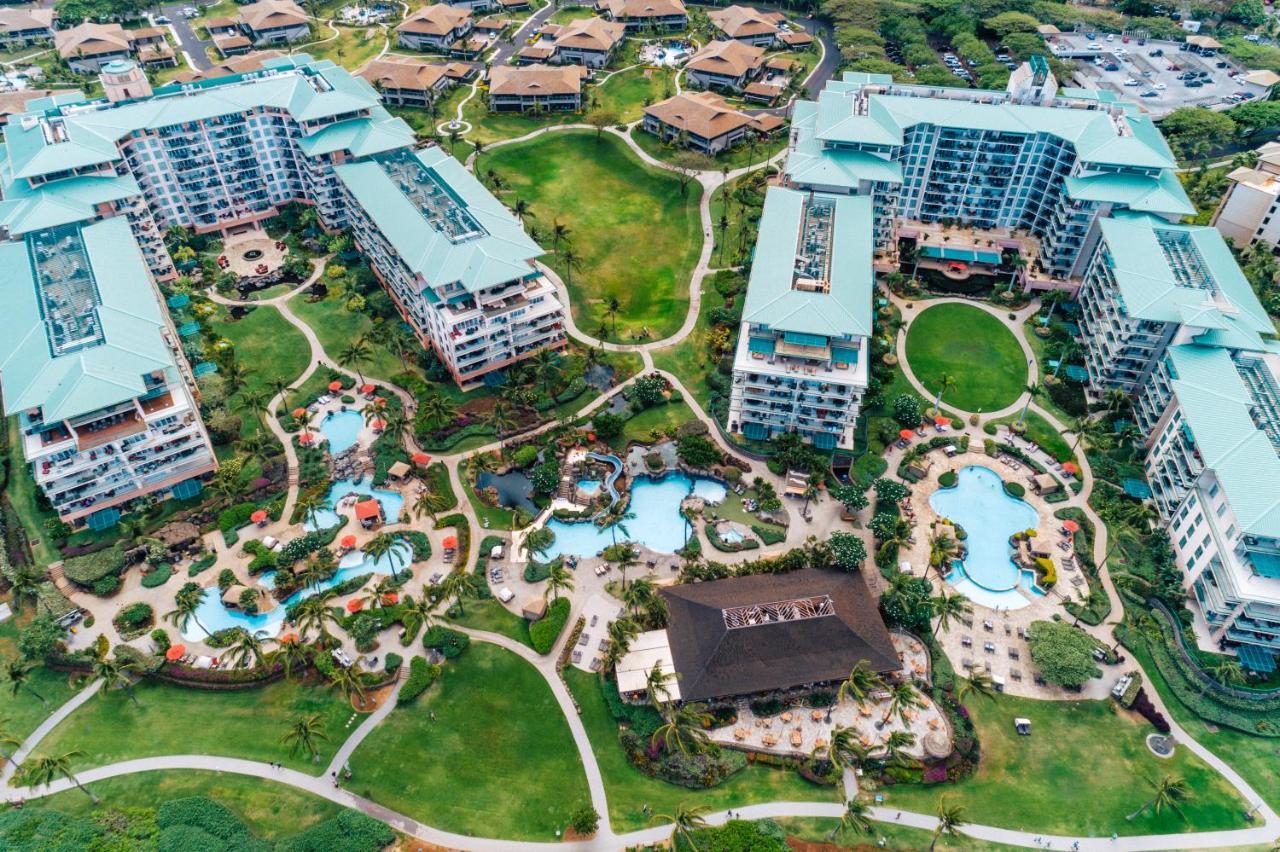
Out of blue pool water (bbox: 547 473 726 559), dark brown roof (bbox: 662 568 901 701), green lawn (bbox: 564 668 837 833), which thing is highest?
dark brown roof (bbox: 662 568 901 701)

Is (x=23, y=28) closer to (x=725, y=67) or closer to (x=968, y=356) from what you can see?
(x=725, y=67)

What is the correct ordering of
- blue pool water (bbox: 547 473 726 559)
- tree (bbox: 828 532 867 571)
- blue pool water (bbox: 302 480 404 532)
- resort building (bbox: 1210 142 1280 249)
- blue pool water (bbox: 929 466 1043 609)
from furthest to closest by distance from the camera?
resort building (bbox: 1210 142 1280 249)
blue pool water (bbox: 302 480 404 532)
blue pool water (bbox: 547 473 726 559)
blue pool water (bbox: 929 466 1043 609)
tree (bbox: 828 532 867 571)

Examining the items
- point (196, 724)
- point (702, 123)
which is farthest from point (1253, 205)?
point (196, 724)

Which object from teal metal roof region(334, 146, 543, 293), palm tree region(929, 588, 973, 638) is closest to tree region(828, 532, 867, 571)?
palm tree region(929, 588, 973, 638)

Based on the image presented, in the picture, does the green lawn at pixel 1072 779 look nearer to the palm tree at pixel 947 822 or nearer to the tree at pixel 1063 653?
the palm tree at pixel 947 822

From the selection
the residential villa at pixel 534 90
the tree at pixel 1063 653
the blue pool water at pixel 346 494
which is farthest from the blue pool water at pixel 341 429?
the residential villa at pixel 534 90

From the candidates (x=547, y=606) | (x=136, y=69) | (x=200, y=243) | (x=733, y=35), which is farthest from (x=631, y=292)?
(x=733, y=35)

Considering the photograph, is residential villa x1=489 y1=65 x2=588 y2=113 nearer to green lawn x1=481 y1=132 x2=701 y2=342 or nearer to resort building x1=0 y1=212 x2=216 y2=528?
green lawn x1=481 y1=132 x2=701 y2=342
